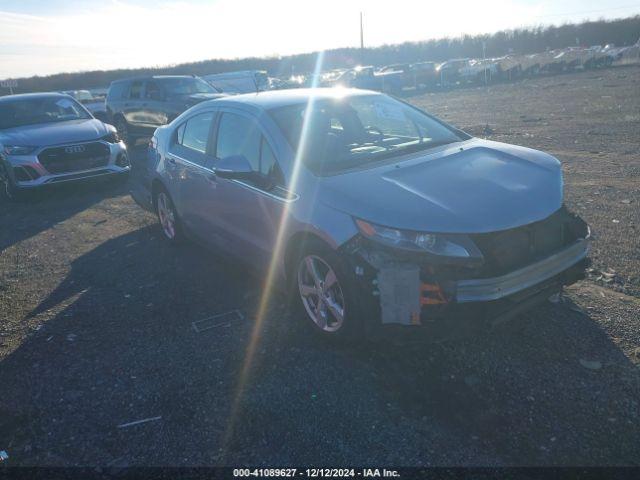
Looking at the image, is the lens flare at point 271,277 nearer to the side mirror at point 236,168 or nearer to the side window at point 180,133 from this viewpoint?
the side mirror at point 236,168

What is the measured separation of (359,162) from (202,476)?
250 centimetres

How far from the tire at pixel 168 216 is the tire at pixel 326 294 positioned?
8.35 ft

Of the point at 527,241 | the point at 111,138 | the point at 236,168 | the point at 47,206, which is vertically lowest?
the point at 47,206

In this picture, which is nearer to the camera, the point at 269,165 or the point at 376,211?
the point at 376,211

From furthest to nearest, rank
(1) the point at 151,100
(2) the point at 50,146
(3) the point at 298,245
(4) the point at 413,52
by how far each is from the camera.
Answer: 1. (4) the point at 413,52
2. (1) the point at 151,100
3. (2) the point at 50,146
4. (3) the point at 298,245

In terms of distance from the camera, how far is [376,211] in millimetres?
3406

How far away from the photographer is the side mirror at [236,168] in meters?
4.20

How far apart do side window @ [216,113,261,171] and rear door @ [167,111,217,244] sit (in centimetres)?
22

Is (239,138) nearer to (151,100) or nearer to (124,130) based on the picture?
Result: (151,100)

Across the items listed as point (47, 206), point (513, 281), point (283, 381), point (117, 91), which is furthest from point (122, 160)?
point (513, 281)

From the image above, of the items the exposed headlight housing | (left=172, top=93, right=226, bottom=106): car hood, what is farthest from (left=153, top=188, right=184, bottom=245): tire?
(left=172, top=93, right=226, bottom=106): car hood

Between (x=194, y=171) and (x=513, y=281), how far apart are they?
11.2 ft

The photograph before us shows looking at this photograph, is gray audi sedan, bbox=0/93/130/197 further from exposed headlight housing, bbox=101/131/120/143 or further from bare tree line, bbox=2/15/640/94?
bare tree line, bbox=2/15/640/94

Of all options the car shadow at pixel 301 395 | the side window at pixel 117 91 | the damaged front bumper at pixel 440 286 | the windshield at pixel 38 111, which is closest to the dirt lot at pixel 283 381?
the car shadow at pixel 301 395
